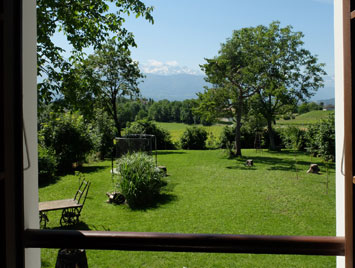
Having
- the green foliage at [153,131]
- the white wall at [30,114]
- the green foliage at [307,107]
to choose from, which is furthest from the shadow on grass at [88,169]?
the green foliage at [307,107]

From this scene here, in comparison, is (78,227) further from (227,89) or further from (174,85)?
(174,85)

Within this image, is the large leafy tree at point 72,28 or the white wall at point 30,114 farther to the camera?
the large leafy tree at point 72,28

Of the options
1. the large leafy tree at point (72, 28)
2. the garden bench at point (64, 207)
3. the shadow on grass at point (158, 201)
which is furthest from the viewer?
the shadow on grass at point (158, 201)

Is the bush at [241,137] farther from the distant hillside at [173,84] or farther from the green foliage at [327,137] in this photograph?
the distant hillside at [173,84]

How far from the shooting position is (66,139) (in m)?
9.89

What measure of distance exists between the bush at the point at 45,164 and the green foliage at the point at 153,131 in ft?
22.5

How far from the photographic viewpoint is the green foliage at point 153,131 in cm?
1608

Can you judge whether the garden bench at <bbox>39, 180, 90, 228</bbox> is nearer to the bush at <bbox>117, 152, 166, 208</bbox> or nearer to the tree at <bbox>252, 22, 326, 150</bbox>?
the bush at <bbox>117, 152, 166, 208</bbox>

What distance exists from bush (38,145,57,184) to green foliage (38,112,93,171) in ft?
1.47

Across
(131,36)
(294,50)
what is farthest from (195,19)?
(131,36)

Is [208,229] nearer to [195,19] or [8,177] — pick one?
[8,177]

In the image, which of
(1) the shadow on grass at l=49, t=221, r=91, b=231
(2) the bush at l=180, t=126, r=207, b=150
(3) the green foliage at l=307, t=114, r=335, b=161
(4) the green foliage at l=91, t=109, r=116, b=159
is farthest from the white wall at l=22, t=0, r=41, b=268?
(2) the bush at l=180, t=126, r=207, b=150

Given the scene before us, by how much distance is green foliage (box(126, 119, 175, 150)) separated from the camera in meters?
16.1

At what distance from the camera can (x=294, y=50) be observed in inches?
703
